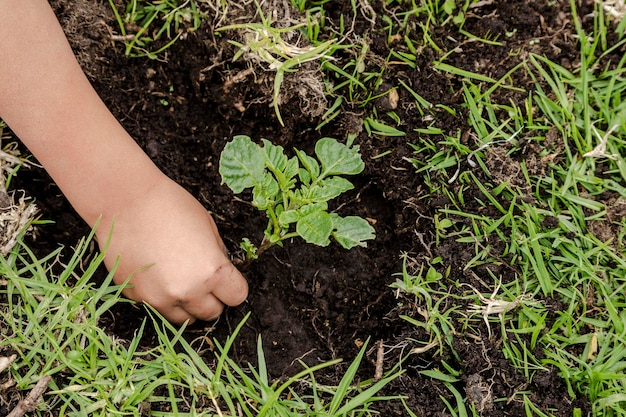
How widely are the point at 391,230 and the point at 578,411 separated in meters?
0.62

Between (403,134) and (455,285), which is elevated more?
(403,134)

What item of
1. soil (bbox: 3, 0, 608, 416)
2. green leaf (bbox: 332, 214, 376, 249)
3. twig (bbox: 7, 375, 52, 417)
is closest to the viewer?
twig (bbox: 7, 375, 52, 417)

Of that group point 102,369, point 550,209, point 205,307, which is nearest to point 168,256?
point 205,307

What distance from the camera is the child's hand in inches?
62.2

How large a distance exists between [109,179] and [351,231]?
0.59 meters

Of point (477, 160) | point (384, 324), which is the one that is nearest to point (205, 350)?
point (384, 324)

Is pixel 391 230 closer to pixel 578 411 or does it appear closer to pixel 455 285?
pixel 455 285

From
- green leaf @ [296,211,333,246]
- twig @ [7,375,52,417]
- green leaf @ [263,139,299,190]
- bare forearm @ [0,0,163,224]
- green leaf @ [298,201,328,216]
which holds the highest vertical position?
bare forearm @ [0,0,163,224]

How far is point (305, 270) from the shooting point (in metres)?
→ 1.73

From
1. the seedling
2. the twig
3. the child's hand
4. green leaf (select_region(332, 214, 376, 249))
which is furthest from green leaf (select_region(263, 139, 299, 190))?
the twig

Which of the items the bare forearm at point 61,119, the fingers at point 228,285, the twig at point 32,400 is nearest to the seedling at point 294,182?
the fingers at point 228,285

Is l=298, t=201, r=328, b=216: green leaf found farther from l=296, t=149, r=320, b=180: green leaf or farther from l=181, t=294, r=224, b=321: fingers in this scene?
l=181, t=294, r=224, b=321: fingers

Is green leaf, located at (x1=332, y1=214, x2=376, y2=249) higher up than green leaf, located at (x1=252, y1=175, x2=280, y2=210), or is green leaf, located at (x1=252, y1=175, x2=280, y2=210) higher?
green leaf, located at (x1=252, y1=175, x2=280, y2=210)

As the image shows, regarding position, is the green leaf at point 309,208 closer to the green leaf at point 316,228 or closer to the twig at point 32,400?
the green leaf at point 316,228
